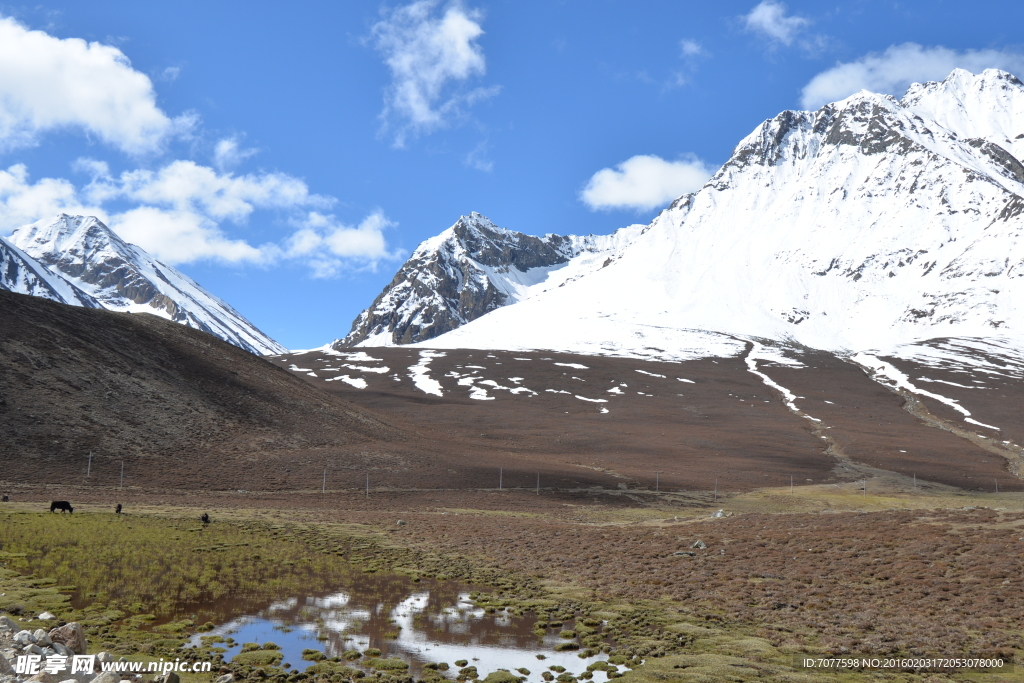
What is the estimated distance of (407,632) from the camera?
1930 centimetres

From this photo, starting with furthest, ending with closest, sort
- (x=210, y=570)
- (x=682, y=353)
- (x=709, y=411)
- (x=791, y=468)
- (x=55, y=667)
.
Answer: (x=682, y=353) < (x=709, y=411) < (x=791, y=468) < (x=210, y=570) < (x=55, y=667)

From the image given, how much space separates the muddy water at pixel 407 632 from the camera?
17.2m

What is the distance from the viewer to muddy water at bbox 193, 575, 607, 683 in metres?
17.2

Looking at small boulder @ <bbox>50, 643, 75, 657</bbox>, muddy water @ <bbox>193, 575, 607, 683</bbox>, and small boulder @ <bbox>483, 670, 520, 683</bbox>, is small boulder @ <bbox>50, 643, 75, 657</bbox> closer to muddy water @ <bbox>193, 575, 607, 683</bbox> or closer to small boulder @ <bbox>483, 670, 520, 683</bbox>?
muddy water @ <bbox>193, 575, 607, 683</bbox>

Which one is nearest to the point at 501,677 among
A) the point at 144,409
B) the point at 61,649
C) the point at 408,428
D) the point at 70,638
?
the point at 61,649

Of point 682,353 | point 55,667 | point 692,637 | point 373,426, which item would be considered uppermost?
point 682,353

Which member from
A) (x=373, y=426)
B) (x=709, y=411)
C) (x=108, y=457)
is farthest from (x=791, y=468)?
(x=108, y=457)

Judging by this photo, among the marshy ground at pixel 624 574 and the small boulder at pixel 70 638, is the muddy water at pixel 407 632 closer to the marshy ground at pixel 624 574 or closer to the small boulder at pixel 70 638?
the marshy ground at pixel 624 574

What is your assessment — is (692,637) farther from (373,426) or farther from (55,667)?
(373,426)

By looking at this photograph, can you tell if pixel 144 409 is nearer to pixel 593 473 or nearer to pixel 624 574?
pixel 593 473

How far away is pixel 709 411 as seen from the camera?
394 feet

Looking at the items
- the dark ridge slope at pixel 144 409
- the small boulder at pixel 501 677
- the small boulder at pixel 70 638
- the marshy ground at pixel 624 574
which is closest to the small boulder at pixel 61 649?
the small boulder at pixel 70 638

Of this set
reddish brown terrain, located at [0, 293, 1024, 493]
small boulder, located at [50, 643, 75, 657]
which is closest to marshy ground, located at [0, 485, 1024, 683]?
small boulder, located at [50, 643, 75, 657]

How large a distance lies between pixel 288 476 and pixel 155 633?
148 ft
